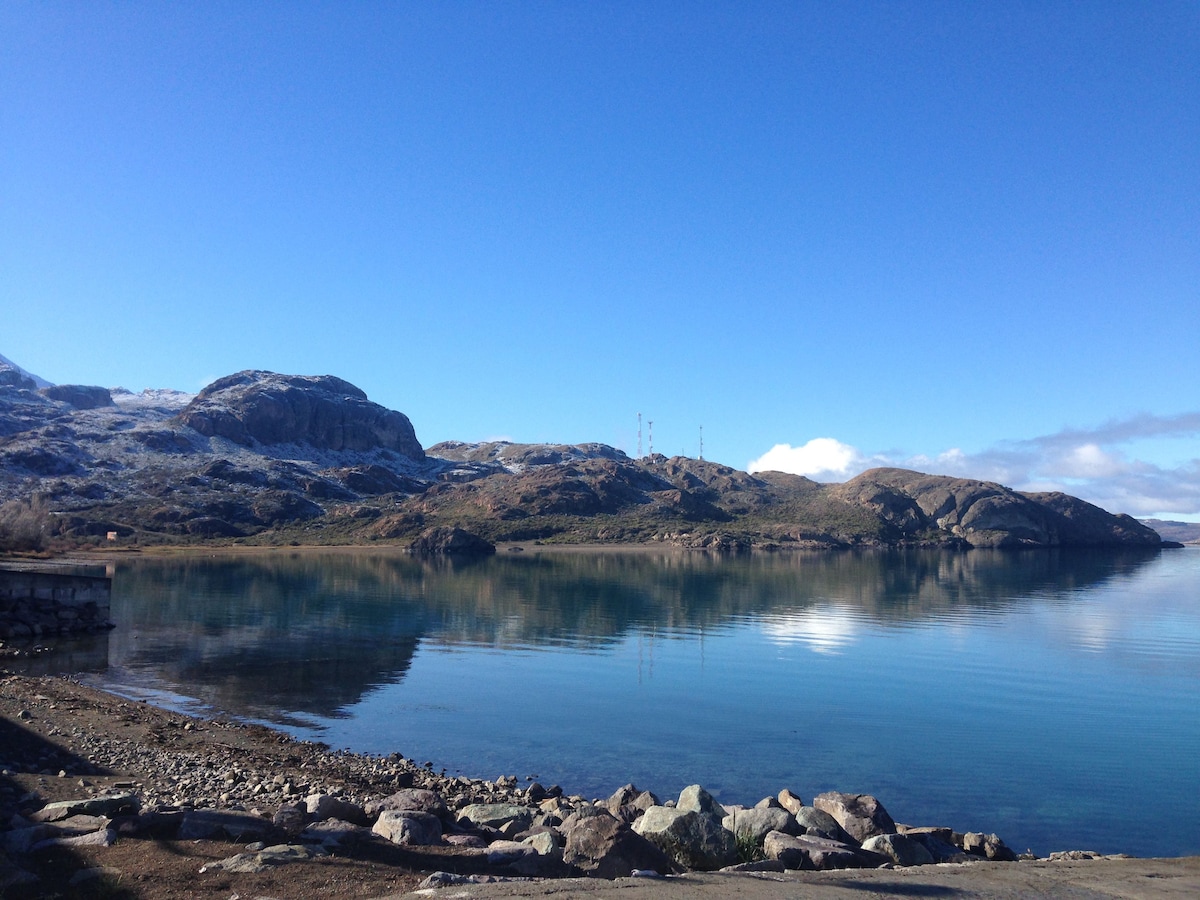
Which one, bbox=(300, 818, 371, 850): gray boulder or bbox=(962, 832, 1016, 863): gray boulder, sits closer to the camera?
bbox=(300, 818, 371, 850): gray boulder

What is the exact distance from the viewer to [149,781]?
56.8 ft

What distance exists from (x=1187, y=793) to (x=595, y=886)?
19305 mm

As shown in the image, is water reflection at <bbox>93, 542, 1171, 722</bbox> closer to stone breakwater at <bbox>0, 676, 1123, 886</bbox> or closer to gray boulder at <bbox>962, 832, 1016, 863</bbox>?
stone breakwater at <bbox>0, 676, 1123, 886</bbox>

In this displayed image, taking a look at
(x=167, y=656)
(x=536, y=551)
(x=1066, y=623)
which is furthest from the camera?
(x=536, y=551)

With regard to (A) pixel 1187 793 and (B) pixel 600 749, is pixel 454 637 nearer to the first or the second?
(B) pixel 600 749

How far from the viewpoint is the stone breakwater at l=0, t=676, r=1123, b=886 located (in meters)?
11.3

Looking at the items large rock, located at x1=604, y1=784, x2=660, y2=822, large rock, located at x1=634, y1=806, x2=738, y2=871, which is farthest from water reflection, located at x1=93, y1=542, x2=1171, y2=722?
large rock, located at x1=634, y1=806, x2=738, y2=871

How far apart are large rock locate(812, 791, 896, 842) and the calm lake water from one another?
3.45 meters

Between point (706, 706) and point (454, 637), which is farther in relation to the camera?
point (454, 637)

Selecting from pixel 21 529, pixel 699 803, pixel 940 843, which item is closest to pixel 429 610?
pixel 21 529

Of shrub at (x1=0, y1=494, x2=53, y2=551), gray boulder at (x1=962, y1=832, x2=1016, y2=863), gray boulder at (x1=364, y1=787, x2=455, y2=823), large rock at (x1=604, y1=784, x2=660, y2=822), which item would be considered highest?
shrub at (x1=0, y1=494, x2=53, y2=551)

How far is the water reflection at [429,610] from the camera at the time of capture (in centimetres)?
3650

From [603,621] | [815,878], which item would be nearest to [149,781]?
[815,878]

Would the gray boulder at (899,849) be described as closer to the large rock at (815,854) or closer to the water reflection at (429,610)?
the large rock at (815,854)
